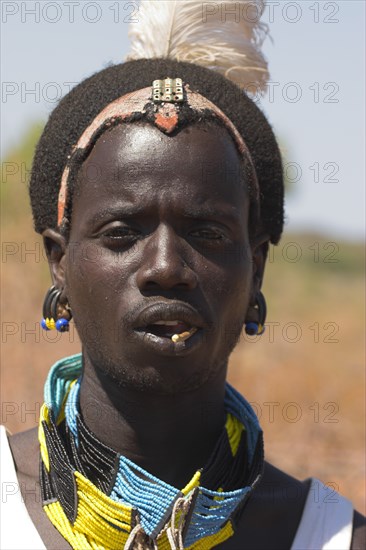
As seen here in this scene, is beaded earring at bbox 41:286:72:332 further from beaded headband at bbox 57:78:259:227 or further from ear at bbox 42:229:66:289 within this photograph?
beaded headband at bbox 57:78:259:227

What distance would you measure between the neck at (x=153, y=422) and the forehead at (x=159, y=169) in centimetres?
58

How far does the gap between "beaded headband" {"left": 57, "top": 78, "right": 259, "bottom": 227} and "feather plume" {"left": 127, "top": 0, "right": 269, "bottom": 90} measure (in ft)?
1.43

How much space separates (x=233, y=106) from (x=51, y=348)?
4.58 metres

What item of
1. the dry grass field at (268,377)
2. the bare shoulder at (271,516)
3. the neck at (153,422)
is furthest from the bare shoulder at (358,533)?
the dry grass field at (268,377)

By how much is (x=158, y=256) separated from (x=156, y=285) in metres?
0.09

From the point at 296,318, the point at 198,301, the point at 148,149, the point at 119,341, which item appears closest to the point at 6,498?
the point at 119,341

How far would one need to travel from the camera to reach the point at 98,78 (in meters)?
3.33

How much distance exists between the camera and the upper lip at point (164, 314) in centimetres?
283

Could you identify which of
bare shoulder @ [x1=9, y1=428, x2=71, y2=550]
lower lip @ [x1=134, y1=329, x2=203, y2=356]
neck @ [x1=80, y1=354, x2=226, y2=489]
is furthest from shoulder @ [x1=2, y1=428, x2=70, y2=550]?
lower lip @ [x1=134, y1=329, x2=203, y2=356]

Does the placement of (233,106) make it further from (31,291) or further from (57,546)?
(31,291)

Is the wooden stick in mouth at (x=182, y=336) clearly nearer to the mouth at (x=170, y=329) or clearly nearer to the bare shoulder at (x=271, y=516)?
the mouth at (x=170, y=329)

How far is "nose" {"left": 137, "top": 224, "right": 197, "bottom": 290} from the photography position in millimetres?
2812

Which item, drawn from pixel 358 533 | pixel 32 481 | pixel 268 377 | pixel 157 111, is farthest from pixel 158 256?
pixel 268 377

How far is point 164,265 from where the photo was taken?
9.23ft
